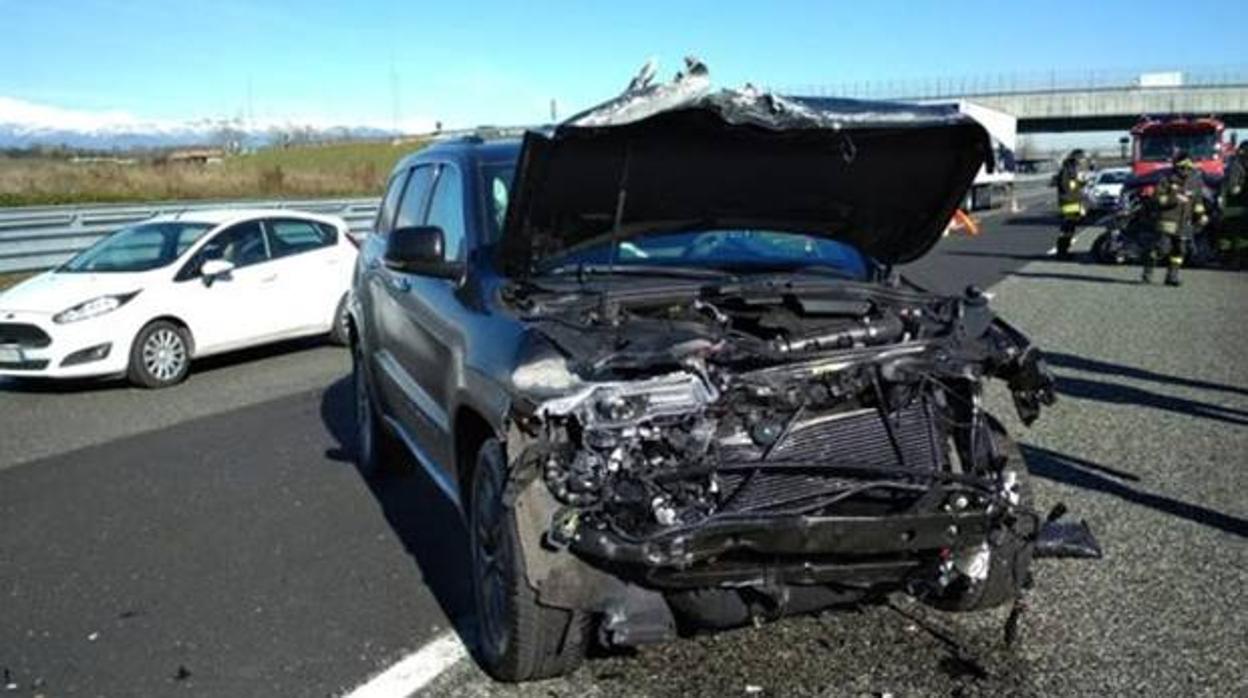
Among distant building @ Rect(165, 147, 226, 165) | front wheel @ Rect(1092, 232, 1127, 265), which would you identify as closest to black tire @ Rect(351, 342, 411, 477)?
front wheel @ Rect(1092, 232, 1127, 265)

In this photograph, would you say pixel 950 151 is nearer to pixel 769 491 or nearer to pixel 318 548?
pixel 769 491

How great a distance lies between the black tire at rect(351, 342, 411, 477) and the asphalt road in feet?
0.61

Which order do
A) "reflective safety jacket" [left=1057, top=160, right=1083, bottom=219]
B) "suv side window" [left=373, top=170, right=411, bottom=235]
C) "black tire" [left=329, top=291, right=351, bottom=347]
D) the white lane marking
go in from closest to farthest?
the white lane marking < "suv side window" [left=373, top=170, right=411, bottom=235] < "black tire" [left=329, top=291, right=351, bottom=347] < "reflective safety jacket" [left=1057, top=160, right=1083, bottom=219]

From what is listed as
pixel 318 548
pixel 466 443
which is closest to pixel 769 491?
pixel 466 443

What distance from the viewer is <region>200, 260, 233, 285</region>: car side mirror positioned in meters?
11.3

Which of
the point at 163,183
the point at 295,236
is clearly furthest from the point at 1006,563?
the point at 163,183

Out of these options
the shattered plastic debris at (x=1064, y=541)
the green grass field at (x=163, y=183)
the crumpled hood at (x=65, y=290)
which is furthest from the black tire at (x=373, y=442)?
the green grass field at (x=163, y=183)

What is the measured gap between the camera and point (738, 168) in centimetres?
469

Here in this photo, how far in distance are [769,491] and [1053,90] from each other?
9155cm

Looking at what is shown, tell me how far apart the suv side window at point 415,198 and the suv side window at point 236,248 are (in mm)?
5467

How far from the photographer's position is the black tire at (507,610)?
3779 millimetres

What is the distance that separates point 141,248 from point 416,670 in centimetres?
859

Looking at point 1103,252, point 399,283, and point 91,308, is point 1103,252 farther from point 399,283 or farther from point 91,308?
point 399,283

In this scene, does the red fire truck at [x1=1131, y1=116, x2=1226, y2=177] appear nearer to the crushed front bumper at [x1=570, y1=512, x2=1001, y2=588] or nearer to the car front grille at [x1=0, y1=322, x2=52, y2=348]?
the car front grille at [x1=0, y1=322, x2=52, y2=348]
